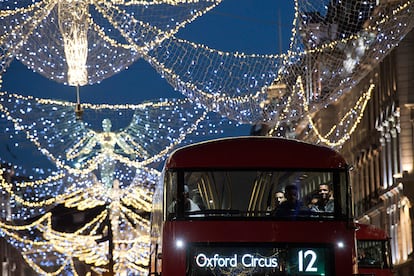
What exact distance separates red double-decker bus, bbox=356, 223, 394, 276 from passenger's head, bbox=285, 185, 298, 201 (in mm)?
15637

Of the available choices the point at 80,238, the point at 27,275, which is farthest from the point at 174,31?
the point at 27,275

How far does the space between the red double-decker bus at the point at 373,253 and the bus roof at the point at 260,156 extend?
49.5 ft

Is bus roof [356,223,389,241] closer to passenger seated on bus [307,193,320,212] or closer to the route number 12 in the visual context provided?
passenger seated on bus [307,193,320,212]

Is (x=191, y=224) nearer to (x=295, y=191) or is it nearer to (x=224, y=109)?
(x=295, y=191)

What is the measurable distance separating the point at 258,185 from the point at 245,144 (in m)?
0.78

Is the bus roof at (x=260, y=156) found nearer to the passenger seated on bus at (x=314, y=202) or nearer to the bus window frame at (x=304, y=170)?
the bus window frame at (x=304, y=170)

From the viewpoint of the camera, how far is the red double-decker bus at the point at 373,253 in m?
32.7

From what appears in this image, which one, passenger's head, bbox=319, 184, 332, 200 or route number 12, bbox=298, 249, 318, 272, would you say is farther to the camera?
passenger's head, bbox=319, 184, 332, 200

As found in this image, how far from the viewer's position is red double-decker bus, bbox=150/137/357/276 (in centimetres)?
1653

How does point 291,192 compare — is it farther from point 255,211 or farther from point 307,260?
point 307,260

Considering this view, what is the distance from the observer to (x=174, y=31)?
20328mm

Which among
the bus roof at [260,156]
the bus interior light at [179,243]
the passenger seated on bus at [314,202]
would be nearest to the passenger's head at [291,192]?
the passenger seated on bus at [314,202]

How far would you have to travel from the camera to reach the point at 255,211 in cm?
1700

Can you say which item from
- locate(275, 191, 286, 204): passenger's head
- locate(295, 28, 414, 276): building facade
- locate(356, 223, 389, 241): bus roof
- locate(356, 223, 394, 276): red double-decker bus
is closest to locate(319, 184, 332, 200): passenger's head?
locate(275, 191, 286, 204): passenger's head
